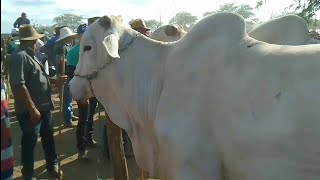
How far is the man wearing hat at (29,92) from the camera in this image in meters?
4.31

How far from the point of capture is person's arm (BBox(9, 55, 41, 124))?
4.27 metres

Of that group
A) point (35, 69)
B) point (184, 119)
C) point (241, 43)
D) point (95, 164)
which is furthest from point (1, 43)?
point (95, 164)

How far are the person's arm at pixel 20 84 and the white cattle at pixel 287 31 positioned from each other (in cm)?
238

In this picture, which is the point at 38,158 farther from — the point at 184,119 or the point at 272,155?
the point at 272,155

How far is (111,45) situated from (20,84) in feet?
5.22

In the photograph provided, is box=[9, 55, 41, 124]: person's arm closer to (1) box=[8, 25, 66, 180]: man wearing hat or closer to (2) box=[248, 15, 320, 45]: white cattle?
(1) box=[8, 25, 66, 180]: man wearing hat

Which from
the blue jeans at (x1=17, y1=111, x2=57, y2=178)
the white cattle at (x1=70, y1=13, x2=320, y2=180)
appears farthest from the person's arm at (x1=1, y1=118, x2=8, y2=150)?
the blue jeans at (x1=17, y1=111, x2=57, y2=178)

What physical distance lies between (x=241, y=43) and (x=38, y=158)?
13.7ft

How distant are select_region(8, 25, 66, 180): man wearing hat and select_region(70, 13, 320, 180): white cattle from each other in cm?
123

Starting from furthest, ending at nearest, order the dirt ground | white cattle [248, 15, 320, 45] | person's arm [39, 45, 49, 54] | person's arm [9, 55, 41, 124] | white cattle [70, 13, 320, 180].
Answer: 1. person's arm [39, 45, 49, 54]
2. the dirt ground
3. person's arm [9, 55, 41, 124]
4. white cattle [248, 15, 320, 45]
5. white cattle [70, 13, 320, 180]

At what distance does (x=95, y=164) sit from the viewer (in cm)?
565

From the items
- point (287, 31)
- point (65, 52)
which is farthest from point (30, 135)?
point (65, 52)

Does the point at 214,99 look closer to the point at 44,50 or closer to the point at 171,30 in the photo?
the point at 171,30

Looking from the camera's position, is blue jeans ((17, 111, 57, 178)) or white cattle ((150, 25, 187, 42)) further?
white cattle ((150, 25, 187, 42))
